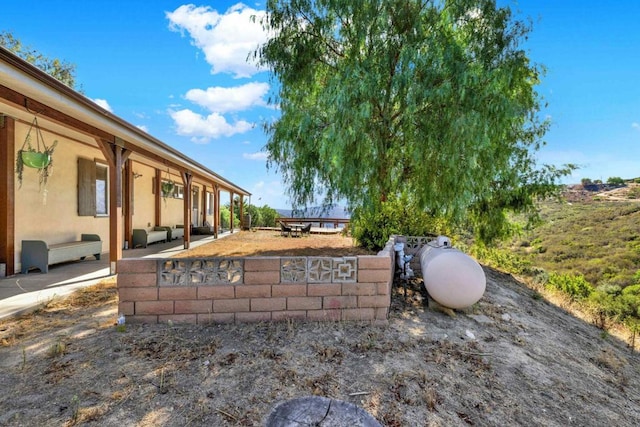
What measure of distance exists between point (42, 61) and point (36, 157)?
53.1 feet

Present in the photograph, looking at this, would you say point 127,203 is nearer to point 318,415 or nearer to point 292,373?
point 292,373

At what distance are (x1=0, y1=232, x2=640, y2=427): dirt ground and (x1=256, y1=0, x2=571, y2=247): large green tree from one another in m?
3.68

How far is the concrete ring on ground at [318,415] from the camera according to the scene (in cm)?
169

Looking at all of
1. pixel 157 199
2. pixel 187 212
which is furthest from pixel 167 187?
pixel 187 212

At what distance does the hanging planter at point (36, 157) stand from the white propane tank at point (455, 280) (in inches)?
230

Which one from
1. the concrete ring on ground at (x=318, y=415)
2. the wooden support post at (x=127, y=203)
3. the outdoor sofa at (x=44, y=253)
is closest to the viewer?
the concrete ring on ground at (x=318, y=415)

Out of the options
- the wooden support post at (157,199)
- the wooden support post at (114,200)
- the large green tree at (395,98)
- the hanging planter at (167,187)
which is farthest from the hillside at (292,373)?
the hanging planter at (167,187)

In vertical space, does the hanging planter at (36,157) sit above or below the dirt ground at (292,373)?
above

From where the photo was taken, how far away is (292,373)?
2422 mm

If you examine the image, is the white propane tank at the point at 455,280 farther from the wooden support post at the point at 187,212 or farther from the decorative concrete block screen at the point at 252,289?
the wooden support post at the point at 187,212

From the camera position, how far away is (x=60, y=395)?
205 centimetres

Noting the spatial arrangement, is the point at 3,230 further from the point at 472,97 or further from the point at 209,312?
the point at 472,97

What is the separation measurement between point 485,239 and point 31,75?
1119cm

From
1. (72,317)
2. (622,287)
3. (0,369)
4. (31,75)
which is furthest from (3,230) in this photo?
(622,287)
